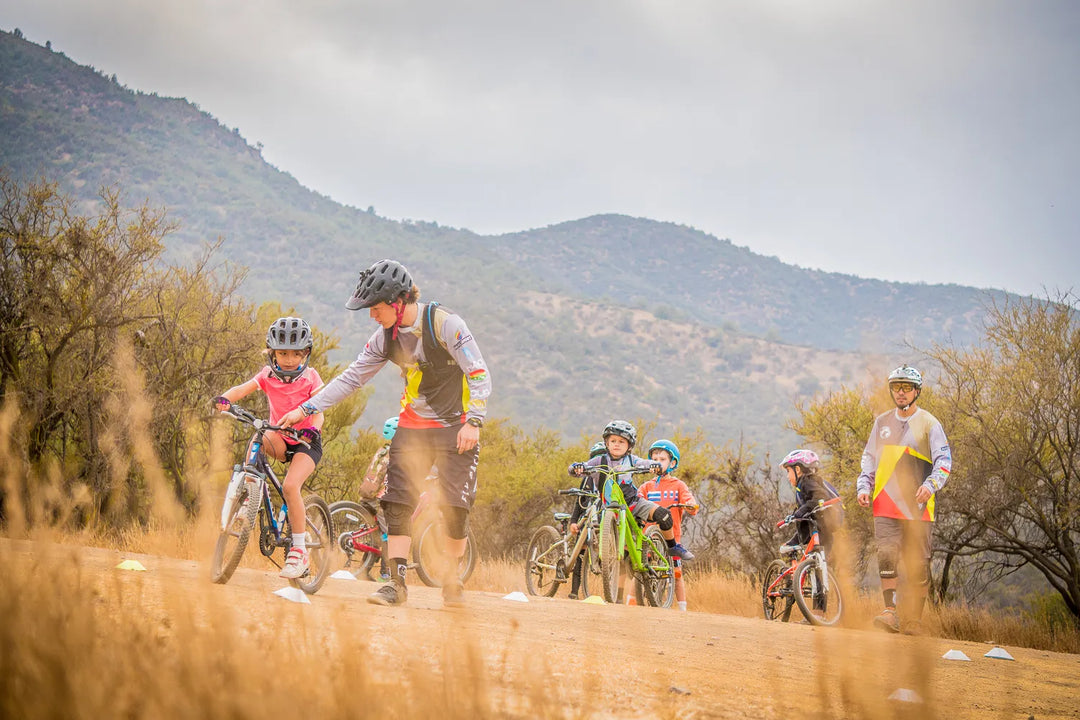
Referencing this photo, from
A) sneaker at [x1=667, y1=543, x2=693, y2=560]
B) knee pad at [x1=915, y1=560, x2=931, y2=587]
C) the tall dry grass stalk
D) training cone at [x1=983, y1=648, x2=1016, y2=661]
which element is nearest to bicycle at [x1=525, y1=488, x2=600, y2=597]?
sneaker at [x1=667, y1=543, x2=693, y2=560]

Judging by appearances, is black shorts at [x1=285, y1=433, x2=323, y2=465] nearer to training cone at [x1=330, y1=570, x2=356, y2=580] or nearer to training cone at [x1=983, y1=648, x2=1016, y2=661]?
training cone at [x1=330, y1=570, x2=356, y2=580]

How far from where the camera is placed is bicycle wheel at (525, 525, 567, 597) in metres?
11.7

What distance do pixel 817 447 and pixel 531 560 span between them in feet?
40.2

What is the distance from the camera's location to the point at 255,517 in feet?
23.0

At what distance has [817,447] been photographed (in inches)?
884

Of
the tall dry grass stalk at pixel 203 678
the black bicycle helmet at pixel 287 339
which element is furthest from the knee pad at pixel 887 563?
the tall dry grass stalk at pixel 203 678

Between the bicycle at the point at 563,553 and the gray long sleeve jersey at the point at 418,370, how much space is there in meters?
4.05

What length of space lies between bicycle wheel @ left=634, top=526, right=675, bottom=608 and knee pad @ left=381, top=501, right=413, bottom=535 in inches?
189

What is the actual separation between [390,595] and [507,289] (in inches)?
4969

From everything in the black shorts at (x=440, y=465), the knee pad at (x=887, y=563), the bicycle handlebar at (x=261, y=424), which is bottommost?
the knee pad at (x=887, y=563)

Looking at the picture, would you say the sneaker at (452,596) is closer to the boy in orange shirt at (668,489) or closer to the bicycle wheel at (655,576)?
the bicycle wheel at (655,576)

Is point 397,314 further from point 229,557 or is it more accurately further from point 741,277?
point 741,277

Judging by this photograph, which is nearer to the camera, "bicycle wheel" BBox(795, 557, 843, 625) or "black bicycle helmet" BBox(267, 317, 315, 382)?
"black bicycle helmet" BBox(267, 317, 315, 382)

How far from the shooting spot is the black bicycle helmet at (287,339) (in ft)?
24.4
